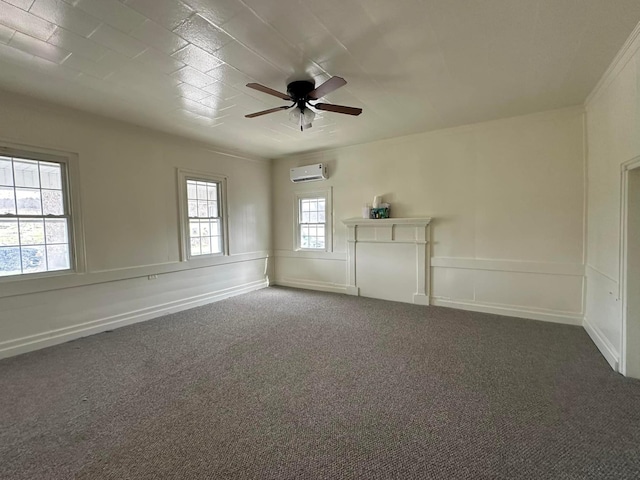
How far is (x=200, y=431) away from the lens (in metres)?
1.87

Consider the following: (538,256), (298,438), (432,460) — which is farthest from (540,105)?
(298,438)

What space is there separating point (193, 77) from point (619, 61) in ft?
12.3

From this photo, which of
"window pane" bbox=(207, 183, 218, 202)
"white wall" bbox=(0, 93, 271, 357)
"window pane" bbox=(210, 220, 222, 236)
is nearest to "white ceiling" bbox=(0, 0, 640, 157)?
"white wall" bbox=(0, 93, 271, 357)

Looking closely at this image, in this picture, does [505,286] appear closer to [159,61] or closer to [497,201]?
[497,201]

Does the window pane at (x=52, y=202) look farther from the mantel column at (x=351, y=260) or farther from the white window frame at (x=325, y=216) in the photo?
the mantel column at (x=351, y=260)

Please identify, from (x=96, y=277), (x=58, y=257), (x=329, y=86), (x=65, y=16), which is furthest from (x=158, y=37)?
(x=96, y=277)

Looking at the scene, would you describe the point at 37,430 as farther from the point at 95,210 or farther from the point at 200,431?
the point at 95,210

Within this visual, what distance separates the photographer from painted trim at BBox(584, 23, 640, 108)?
2207 mm

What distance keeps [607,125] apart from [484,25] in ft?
6.13

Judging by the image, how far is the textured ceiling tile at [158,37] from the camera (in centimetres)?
206

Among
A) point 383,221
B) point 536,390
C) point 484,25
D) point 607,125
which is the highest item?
point 484,25

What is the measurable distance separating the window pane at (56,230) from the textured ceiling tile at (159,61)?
7.21 feet

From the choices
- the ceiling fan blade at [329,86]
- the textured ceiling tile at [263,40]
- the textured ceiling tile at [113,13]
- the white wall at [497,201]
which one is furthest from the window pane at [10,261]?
the white wall at [497,201]

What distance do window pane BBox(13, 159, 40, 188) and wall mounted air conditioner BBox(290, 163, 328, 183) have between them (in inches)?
146
